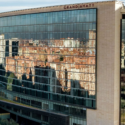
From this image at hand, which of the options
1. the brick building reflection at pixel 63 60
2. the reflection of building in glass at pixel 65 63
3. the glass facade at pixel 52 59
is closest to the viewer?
the reflection of building in glass at pixel 65 63

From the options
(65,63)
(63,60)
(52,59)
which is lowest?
(65,63)

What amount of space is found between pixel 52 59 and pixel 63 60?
213 cm

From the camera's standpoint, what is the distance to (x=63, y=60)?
4741 cm

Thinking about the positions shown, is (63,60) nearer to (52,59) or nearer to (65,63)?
(65,63)

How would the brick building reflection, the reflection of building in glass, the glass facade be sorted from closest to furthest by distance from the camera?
1. the reflection of building in glass
2. the brick building reflection
3. the glass facade

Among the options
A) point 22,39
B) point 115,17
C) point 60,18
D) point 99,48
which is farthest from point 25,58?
point 115,17

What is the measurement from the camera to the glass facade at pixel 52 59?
148 feet

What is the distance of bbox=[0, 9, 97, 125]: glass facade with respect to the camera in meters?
45.2

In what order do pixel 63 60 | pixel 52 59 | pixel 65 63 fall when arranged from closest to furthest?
pixel 65 63, pixel 63 60, pixel 52 59

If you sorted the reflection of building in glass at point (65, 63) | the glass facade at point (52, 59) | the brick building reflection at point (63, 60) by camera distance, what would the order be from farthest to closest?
1. the glass facade at point (52, 59)
2. the brick building reflection at point (63, 60)
3. the reflection of building in glass at point (65, 63)

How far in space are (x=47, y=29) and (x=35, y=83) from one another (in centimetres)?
890

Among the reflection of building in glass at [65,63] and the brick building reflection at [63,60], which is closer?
Answer: the reflection of building in glass at [65,63]

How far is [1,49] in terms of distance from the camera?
58.9 metres

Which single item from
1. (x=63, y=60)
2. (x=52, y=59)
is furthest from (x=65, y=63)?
(x=52, y=59)
